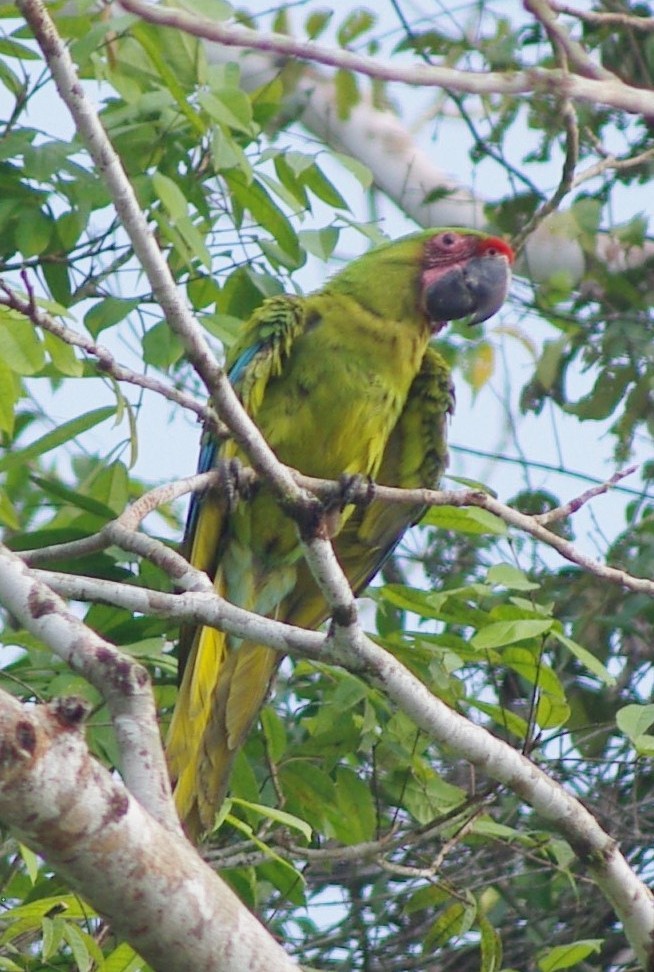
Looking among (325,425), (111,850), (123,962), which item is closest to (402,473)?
(325,425)

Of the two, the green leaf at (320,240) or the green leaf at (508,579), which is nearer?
the green leaf at (508,579)

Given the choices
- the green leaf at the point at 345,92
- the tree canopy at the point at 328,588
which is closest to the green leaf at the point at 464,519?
the tree canopy at the point at 328,588

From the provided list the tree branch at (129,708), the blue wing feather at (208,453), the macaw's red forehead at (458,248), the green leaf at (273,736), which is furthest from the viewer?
the macaw's red forehead at (458,248)

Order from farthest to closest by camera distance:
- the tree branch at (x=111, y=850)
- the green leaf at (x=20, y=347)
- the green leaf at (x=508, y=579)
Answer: the green leaf at (x=20, y=347) < the green leaf at (x=508, y=579) < the tree branch at (x=111, y=850)

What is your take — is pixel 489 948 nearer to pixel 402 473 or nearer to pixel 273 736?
pixel 273 736

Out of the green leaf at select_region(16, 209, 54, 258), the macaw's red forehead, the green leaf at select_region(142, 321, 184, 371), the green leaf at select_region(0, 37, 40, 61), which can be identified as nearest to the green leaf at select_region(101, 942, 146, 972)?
the green leaf at select_region(142, 321, 184, 371)

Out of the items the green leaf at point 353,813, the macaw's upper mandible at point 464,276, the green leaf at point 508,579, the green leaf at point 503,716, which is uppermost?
the macaw's upper mandible at point 464,276

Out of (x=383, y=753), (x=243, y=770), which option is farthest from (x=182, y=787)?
(x=383, y=753)

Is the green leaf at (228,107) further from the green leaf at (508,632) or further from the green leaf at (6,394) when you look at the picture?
the green leaf at (508,632)

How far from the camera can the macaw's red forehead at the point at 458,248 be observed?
3.49 meters

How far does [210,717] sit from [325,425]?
70cm

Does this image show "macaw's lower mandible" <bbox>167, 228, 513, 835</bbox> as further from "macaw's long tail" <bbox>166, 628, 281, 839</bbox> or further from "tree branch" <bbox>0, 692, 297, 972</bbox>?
"tree branch" <bbox>0, 692, 297, 972</bbox>

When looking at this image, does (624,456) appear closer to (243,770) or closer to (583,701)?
(583,701)

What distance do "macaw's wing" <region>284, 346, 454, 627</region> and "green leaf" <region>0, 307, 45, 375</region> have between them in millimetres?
1083
